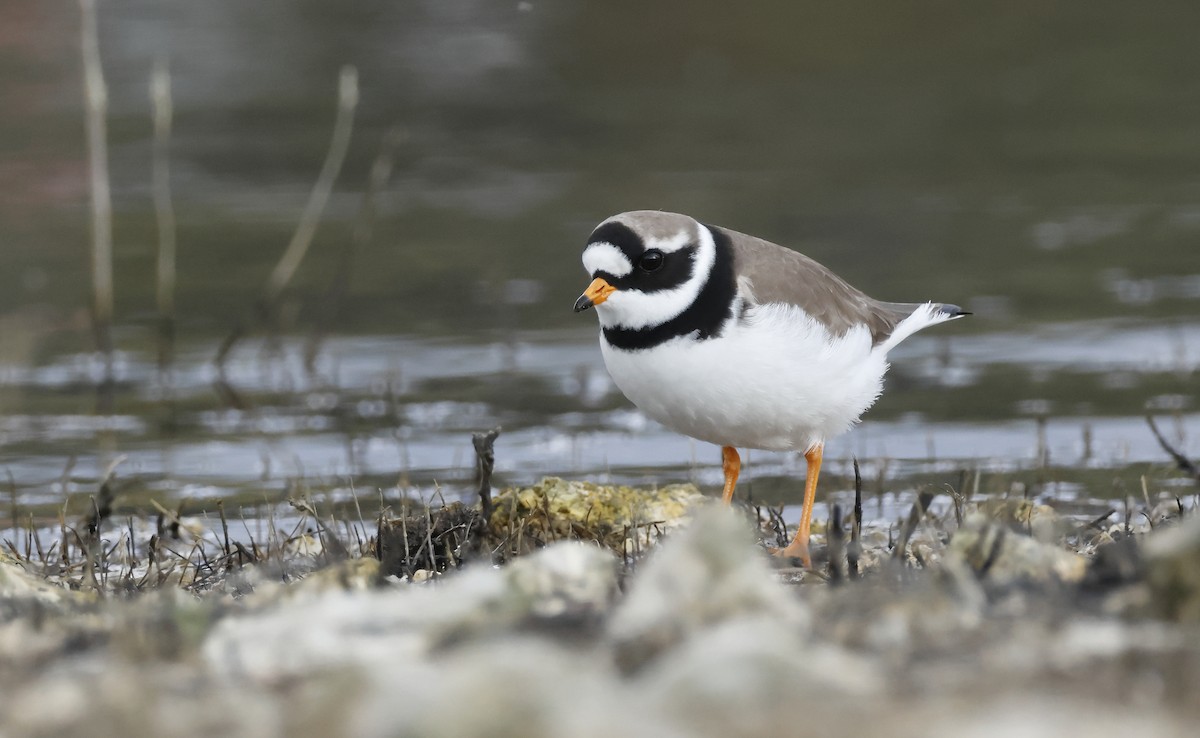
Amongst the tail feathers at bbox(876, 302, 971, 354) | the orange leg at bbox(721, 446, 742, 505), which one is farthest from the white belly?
the tail feathers at bbox(876, 302, 971, 354)

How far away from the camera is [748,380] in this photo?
18.2ft

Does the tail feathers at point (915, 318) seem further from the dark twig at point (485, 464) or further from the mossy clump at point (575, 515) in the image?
Result: the dark twig at point (485, 464)

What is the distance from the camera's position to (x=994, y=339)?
36.6 ft

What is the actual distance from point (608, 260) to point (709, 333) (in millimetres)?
419

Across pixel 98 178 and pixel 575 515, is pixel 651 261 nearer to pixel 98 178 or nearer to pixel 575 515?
pixel 575 515

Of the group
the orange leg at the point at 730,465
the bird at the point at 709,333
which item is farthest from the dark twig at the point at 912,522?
the orange leg at the point at 730,465

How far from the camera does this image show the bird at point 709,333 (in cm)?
552

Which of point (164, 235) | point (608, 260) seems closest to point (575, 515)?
point (608, 260)

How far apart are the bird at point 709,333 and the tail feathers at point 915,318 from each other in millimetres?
708

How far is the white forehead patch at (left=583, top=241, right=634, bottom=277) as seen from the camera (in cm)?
559

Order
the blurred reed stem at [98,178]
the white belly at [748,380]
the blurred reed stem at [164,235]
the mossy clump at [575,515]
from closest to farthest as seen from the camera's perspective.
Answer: the white belly at [748,380] → the mossy clump at [575,515] → the blurred reed stem at [98,178] → the blurred reed stem at [164,235]

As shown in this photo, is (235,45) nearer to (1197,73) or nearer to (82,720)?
(1197,73)

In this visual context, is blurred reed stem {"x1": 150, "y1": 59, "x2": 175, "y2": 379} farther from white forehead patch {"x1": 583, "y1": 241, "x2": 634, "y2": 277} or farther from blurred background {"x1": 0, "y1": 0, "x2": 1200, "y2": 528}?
white forehead patch {"x1": 583, "y1": 241, "x2": 634, "y2": 277}

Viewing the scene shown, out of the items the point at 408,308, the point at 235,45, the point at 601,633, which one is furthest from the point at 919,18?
the point at 601,633
